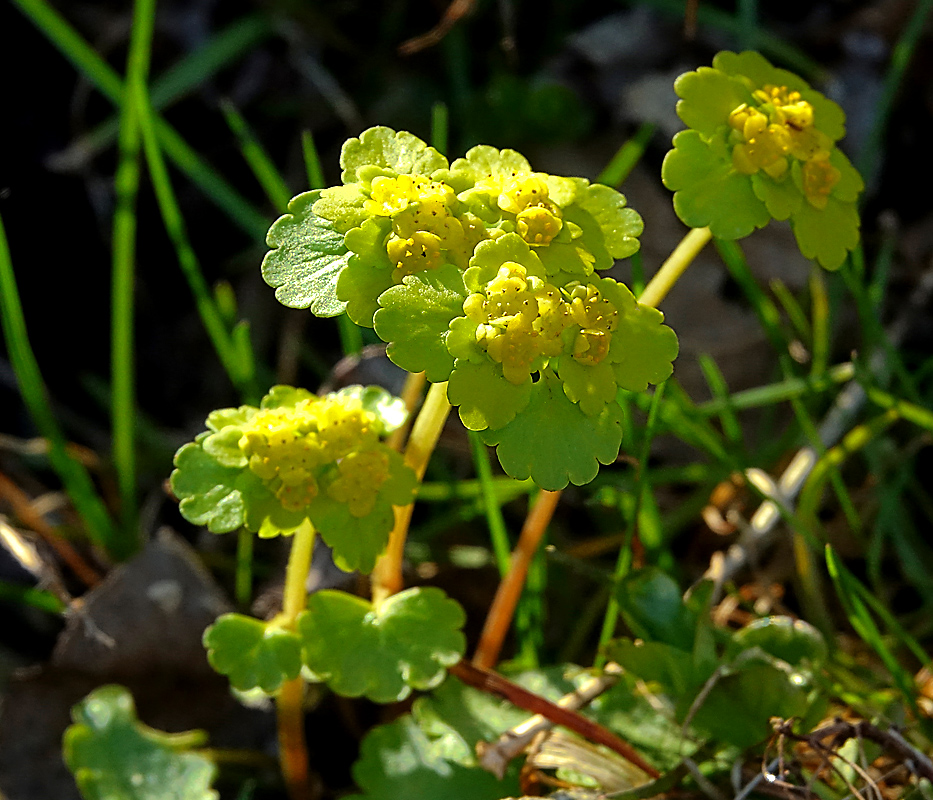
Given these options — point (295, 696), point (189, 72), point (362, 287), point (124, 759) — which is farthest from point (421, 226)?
point (189, 72)

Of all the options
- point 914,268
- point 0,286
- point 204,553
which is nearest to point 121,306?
point 0,286

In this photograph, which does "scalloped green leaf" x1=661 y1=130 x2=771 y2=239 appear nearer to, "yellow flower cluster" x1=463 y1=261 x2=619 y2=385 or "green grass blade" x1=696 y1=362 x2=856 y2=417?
"yellow flower cluster" x1=463 y1=261 x2=619 y2=385

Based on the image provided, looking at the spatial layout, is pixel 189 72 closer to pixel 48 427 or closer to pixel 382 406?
pixel 48 427

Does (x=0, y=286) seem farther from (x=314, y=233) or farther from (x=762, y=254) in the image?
(x=762, y=254)

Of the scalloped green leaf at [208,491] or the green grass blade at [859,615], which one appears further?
the green grass blade at [859,615]

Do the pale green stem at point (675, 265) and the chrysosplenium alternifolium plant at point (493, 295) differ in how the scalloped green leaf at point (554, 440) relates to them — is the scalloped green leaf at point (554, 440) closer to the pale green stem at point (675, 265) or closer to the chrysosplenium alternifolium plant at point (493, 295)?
the chrysosplenium alternifolium plant at point (493, 295)

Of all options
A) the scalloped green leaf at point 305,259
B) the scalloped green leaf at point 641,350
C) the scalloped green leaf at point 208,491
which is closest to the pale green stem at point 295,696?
the scalloped green leaf at point 208,491
